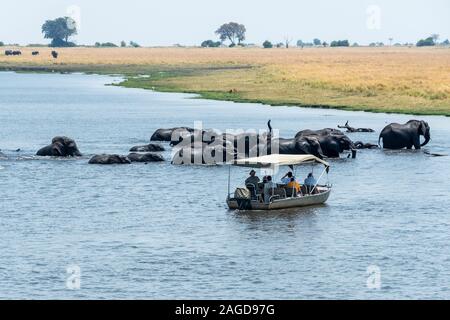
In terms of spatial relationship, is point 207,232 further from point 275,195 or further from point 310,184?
point 310,184

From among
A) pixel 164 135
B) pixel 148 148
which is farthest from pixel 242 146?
pixel 164 135

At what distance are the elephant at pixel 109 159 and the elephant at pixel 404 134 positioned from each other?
532 inches

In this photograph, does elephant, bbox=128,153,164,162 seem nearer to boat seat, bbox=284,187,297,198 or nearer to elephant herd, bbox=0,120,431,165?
elephant herd, bbox=0,120,431,165

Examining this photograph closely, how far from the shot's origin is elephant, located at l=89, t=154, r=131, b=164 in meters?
51.3

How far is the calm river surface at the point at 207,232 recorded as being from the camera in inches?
1091

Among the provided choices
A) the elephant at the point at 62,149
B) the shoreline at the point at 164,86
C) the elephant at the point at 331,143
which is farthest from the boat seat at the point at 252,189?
the shoreline at the point at 164,86

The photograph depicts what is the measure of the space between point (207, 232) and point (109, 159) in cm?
1760

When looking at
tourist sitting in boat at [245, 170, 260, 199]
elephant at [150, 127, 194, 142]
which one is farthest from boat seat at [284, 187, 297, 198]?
elephant at [150, 127, 194, 142]

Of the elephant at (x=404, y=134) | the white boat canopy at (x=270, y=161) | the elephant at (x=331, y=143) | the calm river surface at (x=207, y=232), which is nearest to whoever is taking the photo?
the calm river surface at (x=207, y=232)

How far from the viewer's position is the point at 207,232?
34.4 meters

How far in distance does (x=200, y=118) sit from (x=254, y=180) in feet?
130

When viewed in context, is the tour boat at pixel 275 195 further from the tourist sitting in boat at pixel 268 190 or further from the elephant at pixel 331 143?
the elephant at pixel 331 143

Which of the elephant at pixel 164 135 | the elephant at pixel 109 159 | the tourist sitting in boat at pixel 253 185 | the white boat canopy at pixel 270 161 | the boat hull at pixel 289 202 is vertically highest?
the white boat canopy at pixel 270 161

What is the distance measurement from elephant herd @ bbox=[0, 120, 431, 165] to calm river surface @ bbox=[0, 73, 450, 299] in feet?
3.40
